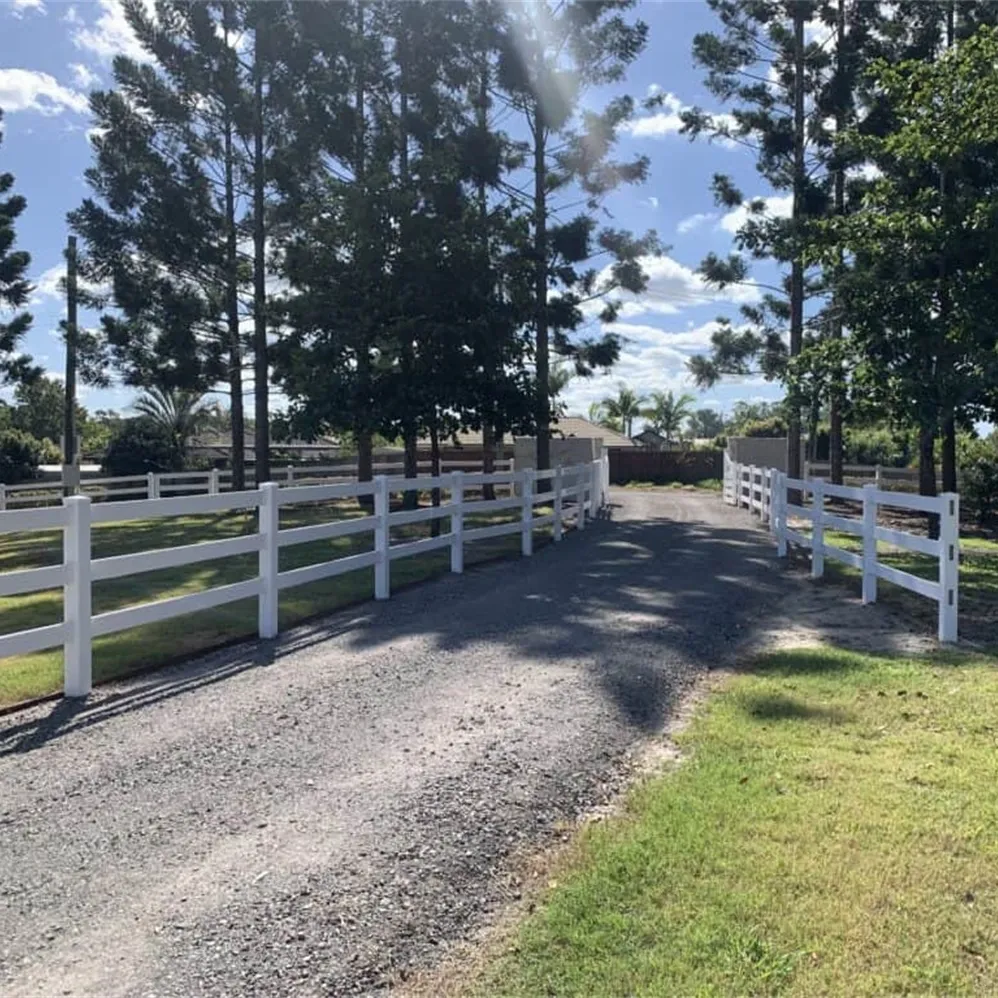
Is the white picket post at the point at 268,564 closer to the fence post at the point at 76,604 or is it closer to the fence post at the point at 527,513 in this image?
the fence post at the point at 76,604

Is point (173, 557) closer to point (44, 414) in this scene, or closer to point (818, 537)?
point (818, 537)

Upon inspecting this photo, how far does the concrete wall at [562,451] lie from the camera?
34.6 metres

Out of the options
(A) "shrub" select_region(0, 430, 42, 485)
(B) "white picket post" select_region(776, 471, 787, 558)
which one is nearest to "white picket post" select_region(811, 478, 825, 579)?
(B) "white picket post" select_region(776, 471, 787, 558)

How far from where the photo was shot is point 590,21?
23.8m

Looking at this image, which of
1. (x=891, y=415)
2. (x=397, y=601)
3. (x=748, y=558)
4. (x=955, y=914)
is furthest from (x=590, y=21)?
(x=955, y=914)

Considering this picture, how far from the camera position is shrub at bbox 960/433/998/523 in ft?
64.1

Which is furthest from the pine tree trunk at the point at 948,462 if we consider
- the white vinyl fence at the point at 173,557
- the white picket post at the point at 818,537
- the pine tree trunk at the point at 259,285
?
the pine tree trunk at the point at 259,285

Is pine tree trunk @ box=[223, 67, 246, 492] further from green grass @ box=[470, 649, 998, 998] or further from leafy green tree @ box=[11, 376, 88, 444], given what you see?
leafy green tree @ box=[11, 376, 88, 444]

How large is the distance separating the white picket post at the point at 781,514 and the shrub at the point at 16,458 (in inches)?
1210

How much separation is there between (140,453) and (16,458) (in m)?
5.44

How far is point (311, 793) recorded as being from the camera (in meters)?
4.27

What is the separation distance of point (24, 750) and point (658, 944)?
11.8 ft

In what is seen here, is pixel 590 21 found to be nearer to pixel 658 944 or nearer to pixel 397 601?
pixel 397 601

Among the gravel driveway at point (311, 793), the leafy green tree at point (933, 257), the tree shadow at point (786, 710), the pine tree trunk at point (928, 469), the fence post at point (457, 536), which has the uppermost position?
the leafy green tree at point (933, 257)
